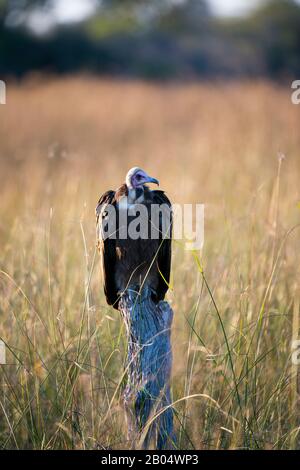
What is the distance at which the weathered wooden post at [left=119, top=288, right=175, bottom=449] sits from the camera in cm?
223

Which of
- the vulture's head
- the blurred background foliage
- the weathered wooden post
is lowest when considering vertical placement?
the weathered wooden post

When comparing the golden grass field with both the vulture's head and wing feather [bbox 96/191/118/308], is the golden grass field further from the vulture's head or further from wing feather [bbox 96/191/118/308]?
the vulture's head

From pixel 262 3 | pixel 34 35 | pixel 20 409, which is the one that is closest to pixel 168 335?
pixel 20 409

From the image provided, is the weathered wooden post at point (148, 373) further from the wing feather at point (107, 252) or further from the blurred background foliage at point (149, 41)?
the blurred background foliage at point (149, 41)

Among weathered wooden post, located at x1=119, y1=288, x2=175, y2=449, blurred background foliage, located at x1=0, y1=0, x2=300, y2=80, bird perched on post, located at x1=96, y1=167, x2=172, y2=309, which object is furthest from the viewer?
blurred background foliage, located at x1=0, y1=0, x2=300, y2=80

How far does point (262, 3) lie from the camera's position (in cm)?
2950

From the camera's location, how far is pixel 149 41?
78.1ft

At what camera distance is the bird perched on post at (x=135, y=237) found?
2.38 meters

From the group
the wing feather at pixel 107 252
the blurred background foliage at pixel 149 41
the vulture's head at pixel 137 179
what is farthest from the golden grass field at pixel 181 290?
the blurred background foliage at pixel 149 41

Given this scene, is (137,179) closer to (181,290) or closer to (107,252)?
(107,252)

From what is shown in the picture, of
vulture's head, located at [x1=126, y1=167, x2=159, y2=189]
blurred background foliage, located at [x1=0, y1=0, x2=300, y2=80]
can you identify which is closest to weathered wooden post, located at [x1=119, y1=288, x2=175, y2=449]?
vulture's head, located at [x1=126, y1=167, x2=159, y2=189]

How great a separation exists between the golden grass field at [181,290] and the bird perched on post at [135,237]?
12 cm

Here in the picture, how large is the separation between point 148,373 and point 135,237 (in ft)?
1.88

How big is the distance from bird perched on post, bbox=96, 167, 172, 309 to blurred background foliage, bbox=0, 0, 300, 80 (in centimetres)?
1638
